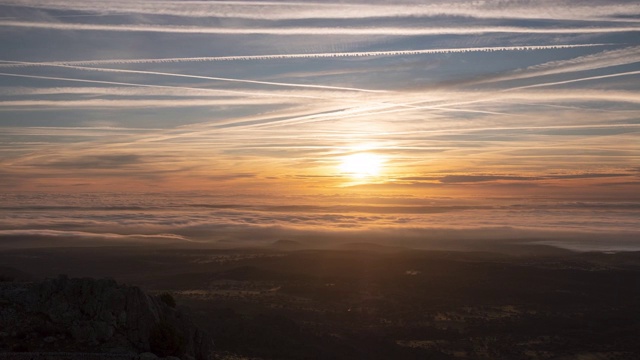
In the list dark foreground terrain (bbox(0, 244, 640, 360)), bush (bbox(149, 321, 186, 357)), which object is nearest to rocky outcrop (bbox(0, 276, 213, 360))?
bush (bbox(149, 321, 186, 357))

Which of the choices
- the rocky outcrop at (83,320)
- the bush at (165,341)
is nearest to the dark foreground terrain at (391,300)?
the bush at (165,341)

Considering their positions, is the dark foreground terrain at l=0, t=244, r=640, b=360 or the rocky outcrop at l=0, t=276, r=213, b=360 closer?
the rocky outcrop at l=0, t=276, r=213, b=360

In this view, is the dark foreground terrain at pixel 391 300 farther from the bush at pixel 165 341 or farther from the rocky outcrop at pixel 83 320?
the rocky outcrop at pixel 83 320

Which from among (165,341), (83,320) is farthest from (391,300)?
(83,320)

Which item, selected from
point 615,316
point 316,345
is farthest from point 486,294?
point 316,345

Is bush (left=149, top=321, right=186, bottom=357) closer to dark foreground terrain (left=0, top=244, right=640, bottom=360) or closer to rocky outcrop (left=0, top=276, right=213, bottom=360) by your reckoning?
rocky outcrop (left=0, top=276, right=213, bottom=360)

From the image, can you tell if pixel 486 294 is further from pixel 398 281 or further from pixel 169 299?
pixel 169 299
